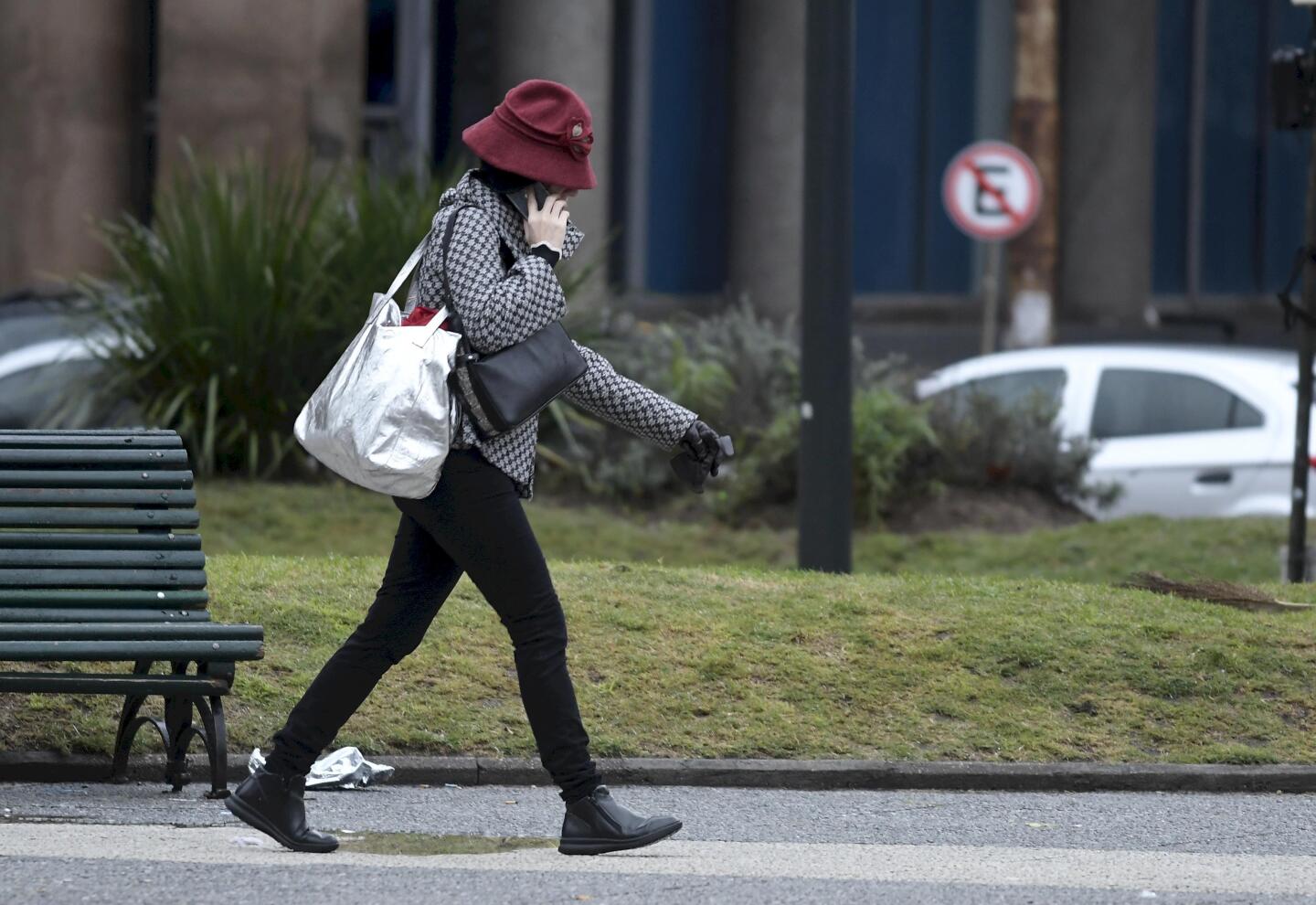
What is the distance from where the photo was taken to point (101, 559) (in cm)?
593

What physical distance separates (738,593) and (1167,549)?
4.12 m

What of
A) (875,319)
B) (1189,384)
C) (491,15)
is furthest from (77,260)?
(1189,384)

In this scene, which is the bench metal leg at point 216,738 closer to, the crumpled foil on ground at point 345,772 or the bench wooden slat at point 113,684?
the bench wooden slat at point 113,684

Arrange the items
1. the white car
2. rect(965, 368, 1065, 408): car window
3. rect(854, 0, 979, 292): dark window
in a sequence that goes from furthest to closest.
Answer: rect(854, 0, 979, 292): dark window → rect(965, 368, 1065, 408): car window → the white car

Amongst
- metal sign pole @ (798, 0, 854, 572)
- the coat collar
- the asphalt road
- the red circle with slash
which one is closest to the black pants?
the asphalt road

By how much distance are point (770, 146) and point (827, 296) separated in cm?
1331

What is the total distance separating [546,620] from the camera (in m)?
4.97

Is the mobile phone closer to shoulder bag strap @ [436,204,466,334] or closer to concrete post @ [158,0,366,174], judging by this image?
shoulder bag strap @ [436,204,466,334]

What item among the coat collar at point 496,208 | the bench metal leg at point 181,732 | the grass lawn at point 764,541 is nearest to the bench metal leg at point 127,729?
the bench metal leg at point 181,732

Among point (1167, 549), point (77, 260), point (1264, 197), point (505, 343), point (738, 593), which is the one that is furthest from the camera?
point (1264, 197)

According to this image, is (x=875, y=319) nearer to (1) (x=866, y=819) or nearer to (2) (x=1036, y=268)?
(2) (x=1036, y=268)

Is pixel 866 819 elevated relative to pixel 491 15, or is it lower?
lower

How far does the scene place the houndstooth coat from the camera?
15.9ft

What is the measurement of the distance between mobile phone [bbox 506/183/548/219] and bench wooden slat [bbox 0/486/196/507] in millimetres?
1560
